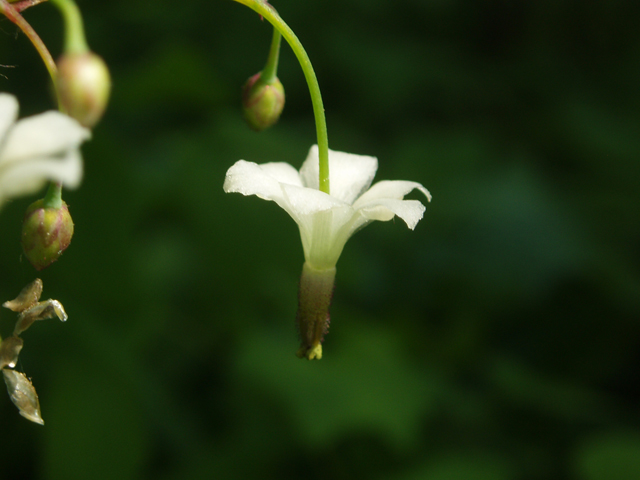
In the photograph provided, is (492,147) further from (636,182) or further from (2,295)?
(2,295)

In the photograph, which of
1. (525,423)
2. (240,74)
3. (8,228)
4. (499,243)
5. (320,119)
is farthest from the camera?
(240,74)

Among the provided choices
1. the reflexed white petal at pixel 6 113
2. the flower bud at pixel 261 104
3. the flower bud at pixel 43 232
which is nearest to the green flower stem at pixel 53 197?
the flower bud at pixel 43 232

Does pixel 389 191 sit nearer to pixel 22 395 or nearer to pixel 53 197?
pixel 53 197

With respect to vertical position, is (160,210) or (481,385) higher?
(160,210)

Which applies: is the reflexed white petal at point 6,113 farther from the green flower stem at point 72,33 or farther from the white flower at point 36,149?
the green flower stem at point 72,33

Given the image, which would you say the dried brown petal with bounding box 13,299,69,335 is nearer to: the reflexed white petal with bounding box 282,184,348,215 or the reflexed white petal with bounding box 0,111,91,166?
the reflexed white petal with bounding box 0,111,91,166

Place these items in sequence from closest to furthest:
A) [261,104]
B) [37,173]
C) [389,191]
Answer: [37,173] < [389,191] < [261,104]

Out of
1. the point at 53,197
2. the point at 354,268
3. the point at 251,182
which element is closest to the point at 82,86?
the point at 53,197

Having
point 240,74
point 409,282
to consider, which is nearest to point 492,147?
point 409,282

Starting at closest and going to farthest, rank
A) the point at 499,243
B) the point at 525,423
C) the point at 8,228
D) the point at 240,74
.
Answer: the point at 8,228
the point at 525,423
the point at 499,243
the point at 240,74
